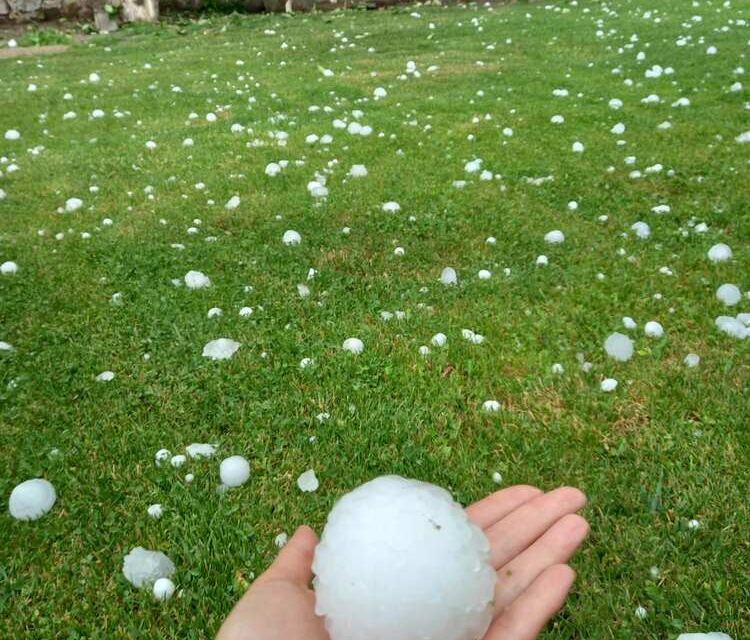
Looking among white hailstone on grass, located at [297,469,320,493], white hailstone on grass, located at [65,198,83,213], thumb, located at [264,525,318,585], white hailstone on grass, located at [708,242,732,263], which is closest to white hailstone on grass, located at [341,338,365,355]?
white hailstone on grass, located at [297,469,320,493]

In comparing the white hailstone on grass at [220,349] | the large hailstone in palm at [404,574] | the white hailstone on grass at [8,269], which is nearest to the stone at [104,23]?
the white hailstone on grass at [8,269]

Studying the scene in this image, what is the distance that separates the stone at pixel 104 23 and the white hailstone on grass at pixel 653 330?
1322 cm

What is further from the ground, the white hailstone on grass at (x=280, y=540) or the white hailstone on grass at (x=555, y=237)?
the white hailstone on grass at (x=280, y=540)

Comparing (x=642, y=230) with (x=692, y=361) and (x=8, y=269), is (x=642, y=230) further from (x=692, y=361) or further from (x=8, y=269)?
(x=8, y=269)

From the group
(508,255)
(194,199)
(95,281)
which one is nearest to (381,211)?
(508,255)

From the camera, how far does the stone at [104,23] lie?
1298 cm

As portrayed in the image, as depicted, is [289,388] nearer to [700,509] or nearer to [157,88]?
[700,509]

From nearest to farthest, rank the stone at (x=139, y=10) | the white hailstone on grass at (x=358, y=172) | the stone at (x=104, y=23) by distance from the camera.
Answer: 1. the white hailstone on grass at (x=358, y=172)
2. the stone at (x=104, y=23)
3. the stone at (x=139, y=10)

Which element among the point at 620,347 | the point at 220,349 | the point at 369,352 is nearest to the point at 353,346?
the point at 369,352

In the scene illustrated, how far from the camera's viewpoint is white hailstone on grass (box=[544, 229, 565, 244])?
154 inches

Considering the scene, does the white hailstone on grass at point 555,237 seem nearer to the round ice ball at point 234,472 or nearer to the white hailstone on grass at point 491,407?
the white hailstone on grass at point 491,407

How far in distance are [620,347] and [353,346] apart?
1213mm

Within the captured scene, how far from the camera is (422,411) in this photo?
2693 mm

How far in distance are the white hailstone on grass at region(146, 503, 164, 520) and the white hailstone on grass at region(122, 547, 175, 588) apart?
200mm
